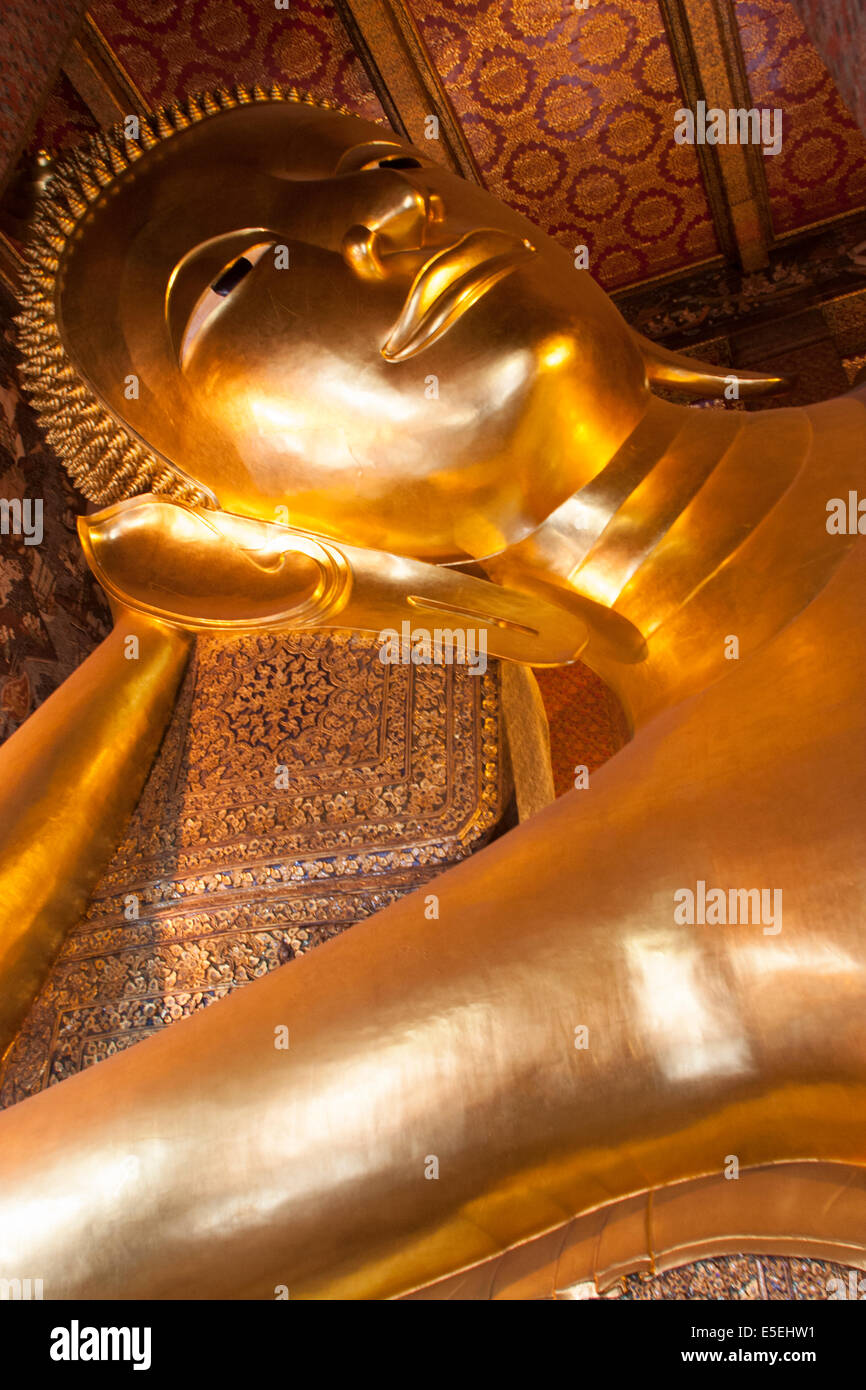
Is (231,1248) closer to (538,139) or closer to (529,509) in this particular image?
(529,509)

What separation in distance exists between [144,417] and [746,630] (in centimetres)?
86

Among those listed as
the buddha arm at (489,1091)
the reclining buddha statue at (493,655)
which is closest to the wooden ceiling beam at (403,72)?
the reclining buddha statue at (493,655)

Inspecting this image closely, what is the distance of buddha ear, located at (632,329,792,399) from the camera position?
164cm

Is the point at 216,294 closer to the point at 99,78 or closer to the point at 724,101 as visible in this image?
the point at 99,78

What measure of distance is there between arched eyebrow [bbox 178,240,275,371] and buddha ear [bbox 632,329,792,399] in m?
0.56

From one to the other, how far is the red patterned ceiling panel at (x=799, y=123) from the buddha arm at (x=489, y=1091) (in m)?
3.06

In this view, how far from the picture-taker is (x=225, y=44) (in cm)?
315

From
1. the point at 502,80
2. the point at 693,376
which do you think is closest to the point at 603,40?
the point at 502,80

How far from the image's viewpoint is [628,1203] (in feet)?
3.23

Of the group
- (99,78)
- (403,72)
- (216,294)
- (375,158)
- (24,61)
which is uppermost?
(403,72)

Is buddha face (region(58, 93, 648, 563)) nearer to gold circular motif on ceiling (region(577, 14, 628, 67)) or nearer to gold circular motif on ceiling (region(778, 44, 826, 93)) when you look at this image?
gold circular motif on ceiling (region(577, 14, 628, 67))

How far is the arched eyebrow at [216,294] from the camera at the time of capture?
1.43 m

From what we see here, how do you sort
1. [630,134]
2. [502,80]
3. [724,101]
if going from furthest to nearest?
1. [630,134]
2. [724,101]
3. [502,80]

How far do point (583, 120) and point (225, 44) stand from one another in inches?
45.0
